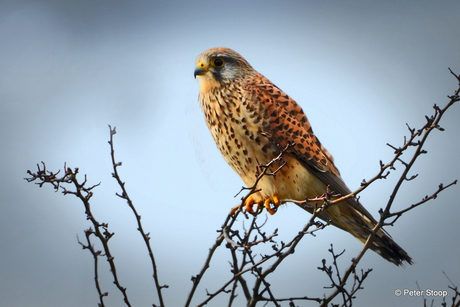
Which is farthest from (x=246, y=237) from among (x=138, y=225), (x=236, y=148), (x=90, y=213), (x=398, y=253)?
(x=398, y=253)

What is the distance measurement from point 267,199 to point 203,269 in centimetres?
110

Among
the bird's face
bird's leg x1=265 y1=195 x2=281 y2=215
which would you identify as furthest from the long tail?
the bird's face

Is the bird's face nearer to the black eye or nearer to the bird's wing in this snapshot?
the black eye

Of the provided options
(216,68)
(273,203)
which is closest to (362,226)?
(273,203)

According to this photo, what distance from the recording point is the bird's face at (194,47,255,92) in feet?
9.80

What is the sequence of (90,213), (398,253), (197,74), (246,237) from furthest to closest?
1. (197,74)
2. (398,253)
3. (246,237)
4. (90,213)

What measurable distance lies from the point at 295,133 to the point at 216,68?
0.59 meters

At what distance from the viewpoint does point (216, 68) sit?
3012 millimetres

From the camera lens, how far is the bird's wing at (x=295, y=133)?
112 inches

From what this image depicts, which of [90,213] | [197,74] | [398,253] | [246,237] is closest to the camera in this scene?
[90,213]

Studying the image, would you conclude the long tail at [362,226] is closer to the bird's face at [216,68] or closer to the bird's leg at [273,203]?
the bird's leg at [273,203]

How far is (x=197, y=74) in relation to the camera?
2973mm

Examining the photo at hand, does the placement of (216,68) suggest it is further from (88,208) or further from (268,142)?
(88,208)

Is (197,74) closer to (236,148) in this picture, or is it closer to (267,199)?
(236,148)
